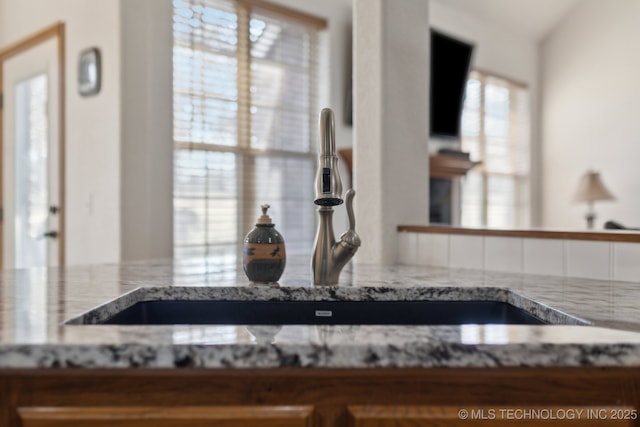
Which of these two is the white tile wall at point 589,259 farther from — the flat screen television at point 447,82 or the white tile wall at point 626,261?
the flat screen television at point 447,82

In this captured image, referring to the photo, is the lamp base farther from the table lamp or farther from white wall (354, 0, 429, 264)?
white wall (354, 0, 429, 264)

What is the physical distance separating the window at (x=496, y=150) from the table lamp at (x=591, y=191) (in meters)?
0.78

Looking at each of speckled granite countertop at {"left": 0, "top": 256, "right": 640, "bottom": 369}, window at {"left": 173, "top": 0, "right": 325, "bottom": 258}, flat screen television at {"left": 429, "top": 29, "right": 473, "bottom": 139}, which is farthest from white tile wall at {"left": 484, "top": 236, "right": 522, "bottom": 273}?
A: flat screen television at {"left": 429, "top": 29, "right": 473, "bottom": 139}

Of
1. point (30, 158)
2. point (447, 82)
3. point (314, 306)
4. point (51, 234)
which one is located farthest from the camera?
point (447, 82)

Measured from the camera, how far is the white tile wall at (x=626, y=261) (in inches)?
48.9

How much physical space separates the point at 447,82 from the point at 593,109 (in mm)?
1858

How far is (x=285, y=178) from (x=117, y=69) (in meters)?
1.57

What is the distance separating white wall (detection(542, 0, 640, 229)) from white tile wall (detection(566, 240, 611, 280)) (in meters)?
4.16

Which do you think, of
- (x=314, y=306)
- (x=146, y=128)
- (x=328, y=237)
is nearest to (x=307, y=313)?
(x=314, y=306)

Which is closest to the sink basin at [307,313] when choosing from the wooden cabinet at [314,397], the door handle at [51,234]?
the wooden cabinet at [314,397]

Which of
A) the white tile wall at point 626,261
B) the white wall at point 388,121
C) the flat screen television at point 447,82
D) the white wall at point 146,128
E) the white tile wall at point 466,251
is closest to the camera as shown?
the white tile wall at point 626,261

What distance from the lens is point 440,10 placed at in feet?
16.3

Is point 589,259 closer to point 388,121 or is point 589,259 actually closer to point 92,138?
point 388,121

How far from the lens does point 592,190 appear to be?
5.15m
